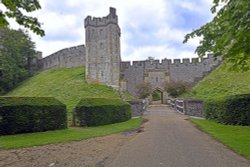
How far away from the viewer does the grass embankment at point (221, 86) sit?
3097 cm

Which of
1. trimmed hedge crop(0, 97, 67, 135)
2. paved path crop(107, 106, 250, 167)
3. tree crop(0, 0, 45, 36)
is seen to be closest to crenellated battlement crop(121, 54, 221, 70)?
trimmed hedge crop(0, 97, 67, 135)

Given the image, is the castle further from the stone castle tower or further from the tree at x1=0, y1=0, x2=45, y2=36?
the tree at x1=0, y1=0, x2=45, y2=36

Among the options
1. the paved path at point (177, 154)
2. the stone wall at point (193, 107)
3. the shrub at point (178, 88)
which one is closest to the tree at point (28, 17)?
the paved path at point (177, 154)

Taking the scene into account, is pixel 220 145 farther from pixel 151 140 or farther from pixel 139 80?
pixel 139 80

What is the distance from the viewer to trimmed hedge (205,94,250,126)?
1627 cm

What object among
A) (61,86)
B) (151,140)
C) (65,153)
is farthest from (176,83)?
(65,153)

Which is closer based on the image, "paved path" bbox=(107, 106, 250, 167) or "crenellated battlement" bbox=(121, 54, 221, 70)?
"paved path" bbox=(107, 106, 250, 167)

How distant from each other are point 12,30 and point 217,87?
38.9 m

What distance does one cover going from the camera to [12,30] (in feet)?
187

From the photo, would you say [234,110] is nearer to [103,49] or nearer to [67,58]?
[103,49]

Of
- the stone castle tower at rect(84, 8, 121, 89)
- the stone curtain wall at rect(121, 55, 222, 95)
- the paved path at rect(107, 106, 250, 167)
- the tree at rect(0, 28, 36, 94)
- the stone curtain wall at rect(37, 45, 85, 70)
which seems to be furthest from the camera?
the stone curtain wall at rect(37, 45, 85, 70)

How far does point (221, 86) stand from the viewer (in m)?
33.9

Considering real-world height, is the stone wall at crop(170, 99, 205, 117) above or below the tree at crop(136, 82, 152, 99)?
below

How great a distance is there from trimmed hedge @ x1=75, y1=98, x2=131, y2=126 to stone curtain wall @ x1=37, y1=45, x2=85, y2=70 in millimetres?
32796
